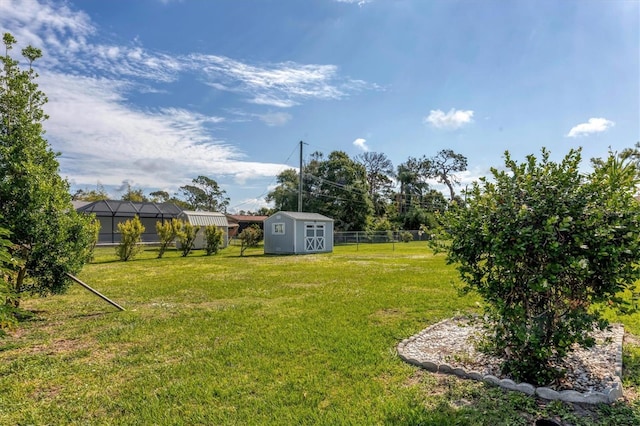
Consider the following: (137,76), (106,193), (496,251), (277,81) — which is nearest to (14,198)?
(496,251)

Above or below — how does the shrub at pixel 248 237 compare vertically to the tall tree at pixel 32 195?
below

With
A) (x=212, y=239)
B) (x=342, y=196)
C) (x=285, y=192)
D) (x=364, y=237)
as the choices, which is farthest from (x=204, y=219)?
(x=342, y=196)

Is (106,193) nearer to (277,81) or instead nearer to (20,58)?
(277,81)

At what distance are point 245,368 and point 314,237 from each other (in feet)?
55.8

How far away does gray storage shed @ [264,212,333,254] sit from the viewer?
63.1 ft

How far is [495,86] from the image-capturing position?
10586 millimetres

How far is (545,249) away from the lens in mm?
2650

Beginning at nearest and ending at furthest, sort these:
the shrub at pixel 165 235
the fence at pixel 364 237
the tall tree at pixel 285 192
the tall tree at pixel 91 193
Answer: the shrub at pixel 165 235
the fence at pixel 364 237
the tall tree at pixel 285 192
the tall tree at pixel 91 193

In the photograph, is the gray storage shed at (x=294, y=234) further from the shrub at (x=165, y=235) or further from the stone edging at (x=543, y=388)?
the stone edging at (x=543, y=388)

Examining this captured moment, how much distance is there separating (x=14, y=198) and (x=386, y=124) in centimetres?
1563

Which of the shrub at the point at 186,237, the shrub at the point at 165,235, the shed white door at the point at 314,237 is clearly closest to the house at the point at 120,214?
the shrub at the point at 165,235

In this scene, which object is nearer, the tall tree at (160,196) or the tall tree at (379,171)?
the tall tree at (379,171)

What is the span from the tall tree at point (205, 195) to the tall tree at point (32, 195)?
49414 millimetres

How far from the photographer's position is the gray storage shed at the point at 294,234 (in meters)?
19.2
